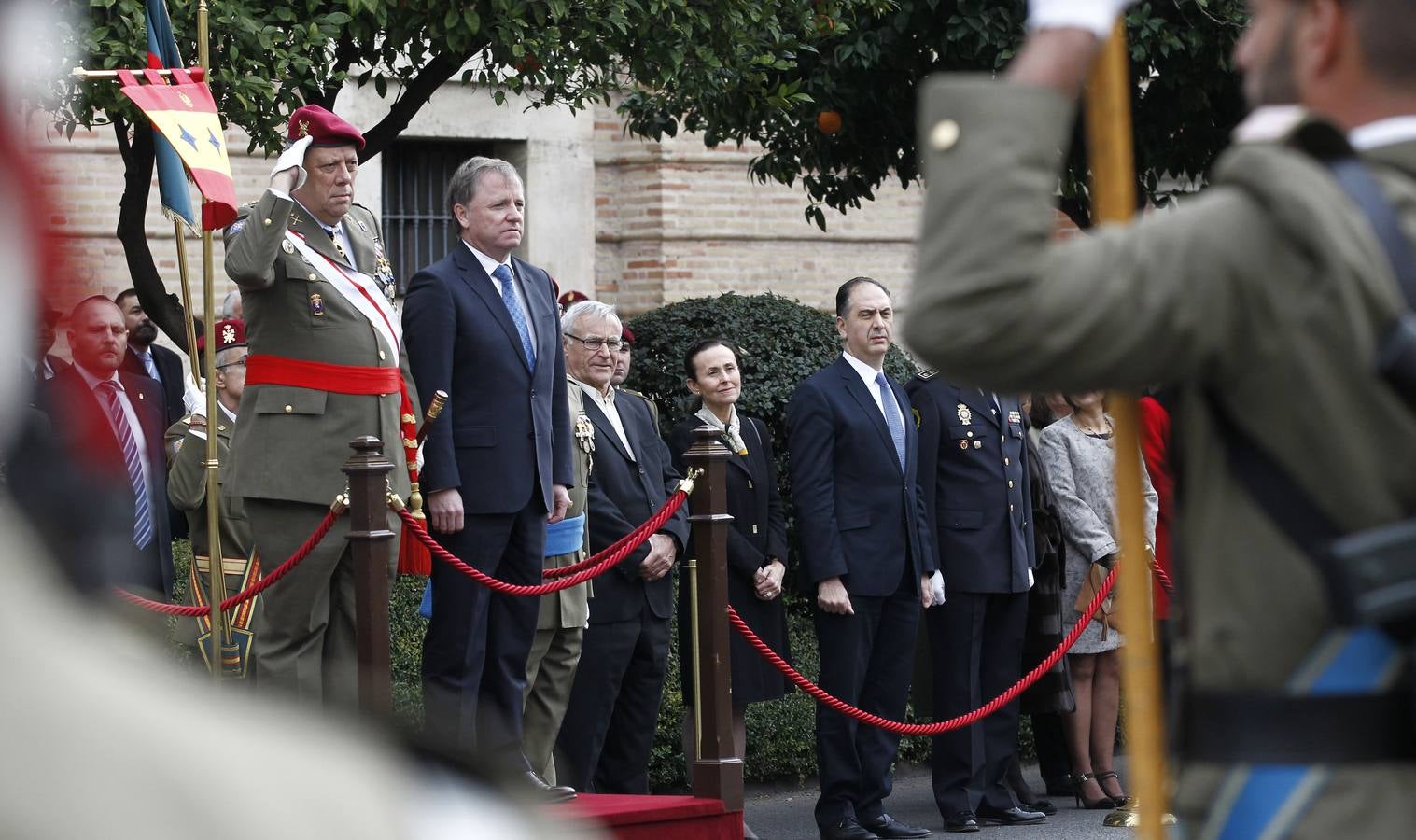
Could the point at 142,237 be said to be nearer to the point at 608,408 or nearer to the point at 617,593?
the point at 608,408

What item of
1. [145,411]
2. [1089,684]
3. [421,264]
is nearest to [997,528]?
[1089,684]

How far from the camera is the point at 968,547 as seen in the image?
8547 millimetres

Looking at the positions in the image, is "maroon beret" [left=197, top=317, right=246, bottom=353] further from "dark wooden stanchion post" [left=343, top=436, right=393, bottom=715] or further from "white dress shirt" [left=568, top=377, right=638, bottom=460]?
"dark wooden stanchion post" [left=343, top=436, right=393, bottom=715]

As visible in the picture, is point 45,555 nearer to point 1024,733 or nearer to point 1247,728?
point 1247,728

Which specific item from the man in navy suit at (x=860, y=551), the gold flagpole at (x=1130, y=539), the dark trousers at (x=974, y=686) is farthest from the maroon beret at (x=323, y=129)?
the gold flagpole at (x=1130, y=539)

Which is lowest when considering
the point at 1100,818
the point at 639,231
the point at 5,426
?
the point at 1100,818

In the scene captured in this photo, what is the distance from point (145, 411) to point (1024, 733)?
5001 millimetres

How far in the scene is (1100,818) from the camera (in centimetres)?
882

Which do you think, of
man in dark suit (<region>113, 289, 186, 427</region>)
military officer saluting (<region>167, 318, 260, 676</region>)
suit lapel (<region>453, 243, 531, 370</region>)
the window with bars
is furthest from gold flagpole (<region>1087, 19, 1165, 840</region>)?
the window with bars

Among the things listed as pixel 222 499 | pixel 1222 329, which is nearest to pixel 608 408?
pixel 222 499

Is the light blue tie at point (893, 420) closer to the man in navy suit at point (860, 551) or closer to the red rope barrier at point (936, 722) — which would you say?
the man in navy suit at point (860, 551)

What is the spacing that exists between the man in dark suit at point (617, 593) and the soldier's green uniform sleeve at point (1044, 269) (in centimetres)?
609

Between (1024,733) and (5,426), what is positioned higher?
(5,426)

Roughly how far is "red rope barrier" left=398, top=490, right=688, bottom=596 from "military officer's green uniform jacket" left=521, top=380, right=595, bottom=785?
30 cm
